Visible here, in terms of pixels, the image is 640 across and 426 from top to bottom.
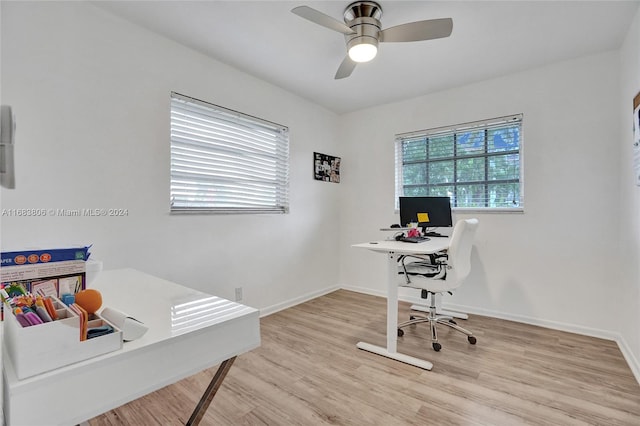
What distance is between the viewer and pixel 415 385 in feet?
6.31

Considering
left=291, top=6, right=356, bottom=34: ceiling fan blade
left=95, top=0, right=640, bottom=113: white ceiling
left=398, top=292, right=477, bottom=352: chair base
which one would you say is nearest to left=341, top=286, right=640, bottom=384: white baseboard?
left=398, top=292, right=477, bottom=352: chair base

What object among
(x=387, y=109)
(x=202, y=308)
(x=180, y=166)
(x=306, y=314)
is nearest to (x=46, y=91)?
(x=180, y=166)

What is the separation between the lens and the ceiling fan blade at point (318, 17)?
1.73 metres

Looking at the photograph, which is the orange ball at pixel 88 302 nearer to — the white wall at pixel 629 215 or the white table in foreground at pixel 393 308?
the white table in foreground at pixel 393 308

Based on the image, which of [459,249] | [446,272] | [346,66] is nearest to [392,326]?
[446,272]

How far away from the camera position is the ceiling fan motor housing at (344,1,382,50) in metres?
2.01

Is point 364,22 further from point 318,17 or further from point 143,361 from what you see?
point 143,361

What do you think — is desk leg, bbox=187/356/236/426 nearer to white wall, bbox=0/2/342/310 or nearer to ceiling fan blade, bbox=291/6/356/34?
white wall, bbox=0/2/342/310

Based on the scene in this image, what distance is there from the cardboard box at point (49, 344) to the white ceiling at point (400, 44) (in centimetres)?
210

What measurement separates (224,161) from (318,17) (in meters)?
1.52

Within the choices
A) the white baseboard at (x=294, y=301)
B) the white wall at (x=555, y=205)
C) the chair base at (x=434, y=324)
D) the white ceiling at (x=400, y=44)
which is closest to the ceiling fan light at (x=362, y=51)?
the white ceiling at (x=400, y=44)

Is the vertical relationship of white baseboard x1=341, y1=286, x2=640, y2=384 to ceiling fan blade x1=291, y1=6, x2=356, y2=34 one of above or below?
below

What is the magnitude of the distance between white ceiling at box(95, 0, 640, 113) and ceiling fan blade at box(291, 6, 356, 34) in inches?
7.9

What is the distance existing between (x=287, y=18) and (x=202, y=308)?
6.65ft
